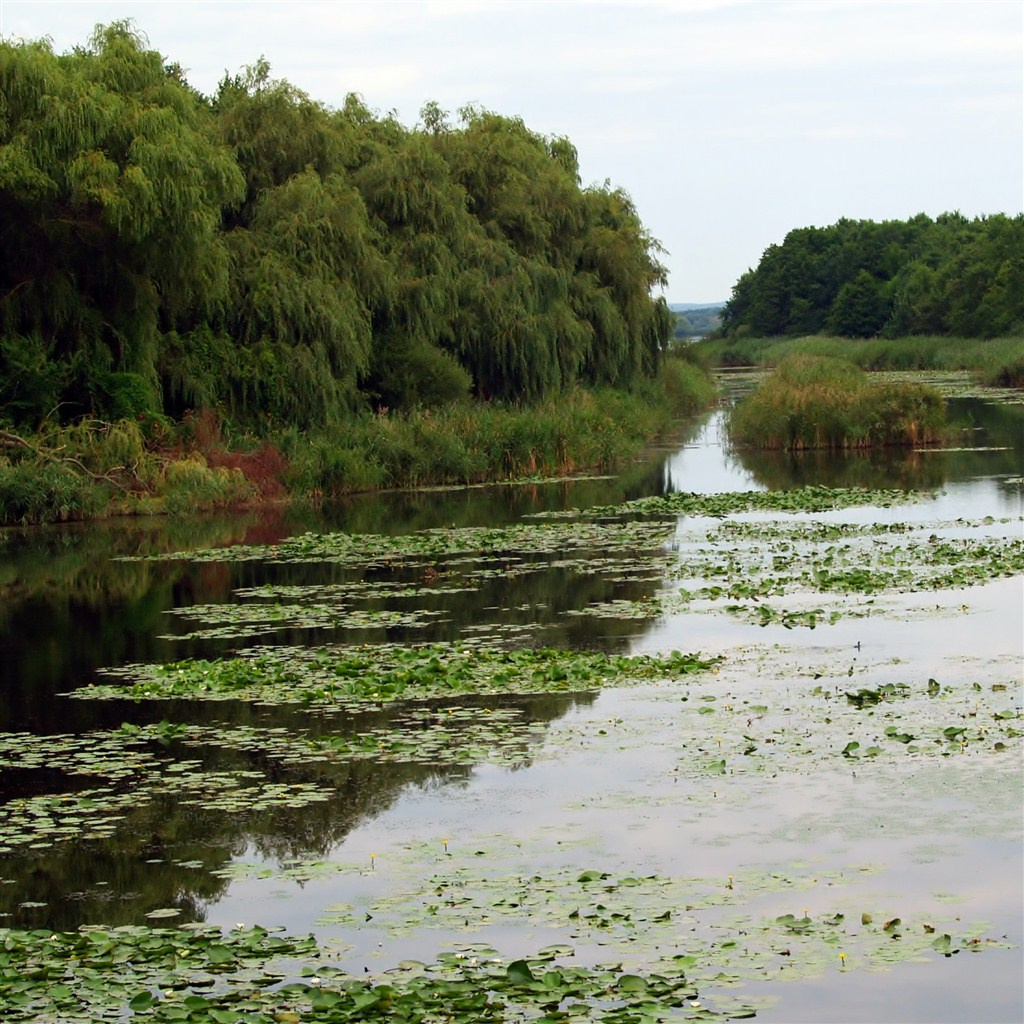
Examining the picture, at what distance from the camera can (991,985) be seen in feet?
24.1

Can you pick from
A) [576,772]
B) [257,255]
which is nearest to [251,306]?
[257,255]

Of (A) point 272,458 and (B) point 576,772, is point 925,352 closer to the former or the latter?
(A) point 272,458

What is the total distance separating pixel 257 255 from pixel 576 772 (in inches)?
1053

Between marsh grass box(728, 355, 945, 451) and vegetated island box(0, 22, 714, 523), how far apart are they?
389 cm

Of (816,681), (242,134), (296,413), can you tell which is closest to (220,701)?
(816,681)

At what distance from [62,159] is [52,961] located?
81.6 feet

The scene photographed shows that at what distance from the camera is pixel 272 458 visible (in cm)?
3288

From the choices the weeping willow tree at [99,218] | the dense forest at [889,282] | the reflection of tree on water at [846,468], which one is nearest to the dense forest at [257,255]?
the weeping willow tree at [99,218]

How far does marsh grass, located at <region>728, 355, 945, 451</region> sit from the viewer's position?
136 ft

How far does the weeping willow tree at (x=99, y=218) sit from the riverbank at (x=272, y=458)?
4.29 feet

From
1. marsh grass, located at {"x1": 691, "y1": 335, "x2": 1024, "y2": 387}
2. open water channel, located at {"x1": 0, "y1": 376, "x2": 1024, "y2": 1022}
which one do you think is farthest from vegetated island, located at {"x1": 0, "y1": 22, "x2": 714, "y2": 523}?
marsh grass, located at {"x1": 691, "y1": 335, "x2": 1024, "y2": 387}

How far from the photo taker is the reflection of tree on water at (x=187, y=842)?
8906 millimetres

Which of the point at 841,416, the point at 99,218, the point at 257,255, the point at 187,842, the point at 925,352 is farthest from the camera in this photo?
the point at 925,352

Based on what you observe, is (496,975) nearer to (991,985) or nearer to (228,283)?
(991,985)
